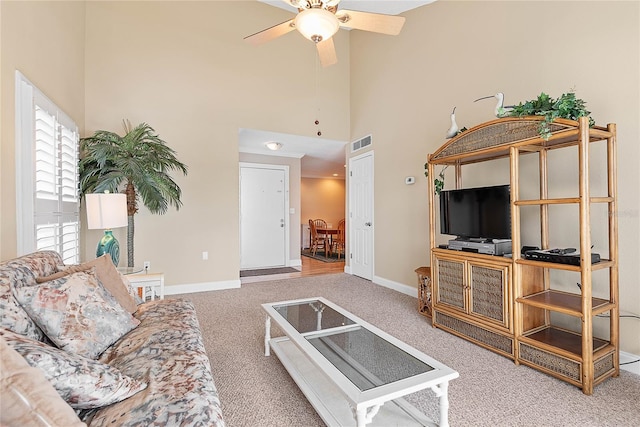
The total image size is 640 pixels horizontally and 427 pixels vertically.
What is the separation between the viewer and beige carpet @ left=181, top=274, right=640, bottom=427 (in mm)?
1658

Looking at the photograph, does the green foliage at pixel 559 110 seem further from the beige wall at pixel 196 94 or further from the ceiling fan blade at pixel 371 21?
the beige wall at pixel 196 94

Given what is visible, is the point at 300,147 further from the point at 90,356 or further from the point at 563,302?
the point at 90,356

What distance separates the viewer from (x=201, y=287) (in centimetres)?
434

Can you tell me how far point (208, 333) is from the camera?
9.25 feet

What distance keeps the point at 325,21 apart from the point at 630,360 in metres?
3.12

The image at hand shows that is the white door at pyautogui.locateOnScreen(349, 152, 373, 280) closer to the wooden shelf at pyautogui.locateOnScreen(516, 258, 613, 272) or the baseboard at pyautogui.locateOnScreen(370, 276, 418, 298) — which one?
the baseboard at pyautogui.locateOnScreen(370, 276, 418, 298)

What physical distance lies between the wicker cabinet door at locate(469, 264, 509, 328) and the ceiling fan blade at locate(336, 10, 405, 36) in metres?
1.98

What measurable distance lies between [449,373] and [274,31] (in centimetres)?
263

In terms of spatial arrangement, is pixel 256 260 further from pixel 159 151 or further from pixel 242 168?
pixel 159 151

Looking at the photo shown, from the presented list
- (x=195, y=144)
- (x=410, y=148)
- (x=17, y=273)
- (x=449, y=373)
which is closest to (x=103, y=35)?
(x=195, y=144)

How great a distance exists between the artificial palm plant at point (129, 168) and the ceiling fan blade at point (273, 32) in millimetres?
1846

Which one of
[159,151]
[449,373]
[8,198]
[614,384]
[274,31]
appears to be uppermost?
[274,31]

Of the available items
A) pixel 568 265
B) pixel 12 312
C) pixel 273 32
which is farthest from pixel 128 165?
pixel 568 265

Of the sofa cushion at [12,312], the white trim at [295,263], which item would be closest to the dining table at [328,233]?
the white trim at [295,263]
